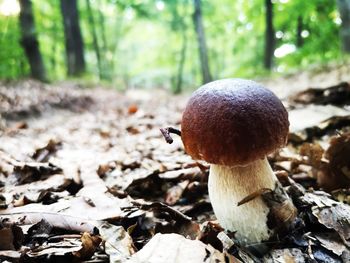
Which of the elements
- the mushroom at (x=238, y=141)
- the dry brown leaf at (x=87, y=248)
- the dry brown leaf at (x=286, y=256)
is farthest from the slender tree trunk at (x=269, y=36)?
the dry brown leaf at (x=87, y=248)

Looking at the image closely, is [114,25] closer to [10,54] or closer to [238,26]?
[238,26]

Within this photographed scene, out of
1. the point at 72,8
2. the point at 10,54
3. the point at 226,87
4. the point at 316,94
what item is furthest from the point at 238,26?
the point at 226,87

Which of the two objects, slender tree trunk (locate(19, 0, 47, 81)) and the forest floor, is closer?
the forest floor

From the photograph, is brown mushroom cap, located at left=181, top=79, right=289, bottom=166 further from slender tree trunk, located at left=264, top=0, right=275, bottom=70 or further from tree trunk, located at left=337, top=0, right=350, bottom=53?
slender tree trunk, located at left=264, top=0, right=275, bottom=70

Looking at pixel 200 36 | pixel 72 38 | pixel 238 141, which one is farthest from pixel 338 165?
pixel 72 38

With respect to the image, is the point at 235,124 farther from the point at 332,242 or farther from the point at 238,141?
the point at 332,242

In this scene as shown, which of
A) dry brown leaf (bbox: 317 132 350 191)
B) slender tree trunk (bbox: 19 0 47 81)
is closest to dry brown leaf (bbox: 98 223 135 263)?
dry brown leaf (bbox: 317 132 350 191)

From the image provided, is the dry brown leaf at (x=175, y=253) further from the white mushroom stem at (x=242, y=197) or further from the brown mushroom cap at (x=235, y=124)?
the brown mushroom cap at (x=235, y=124)
